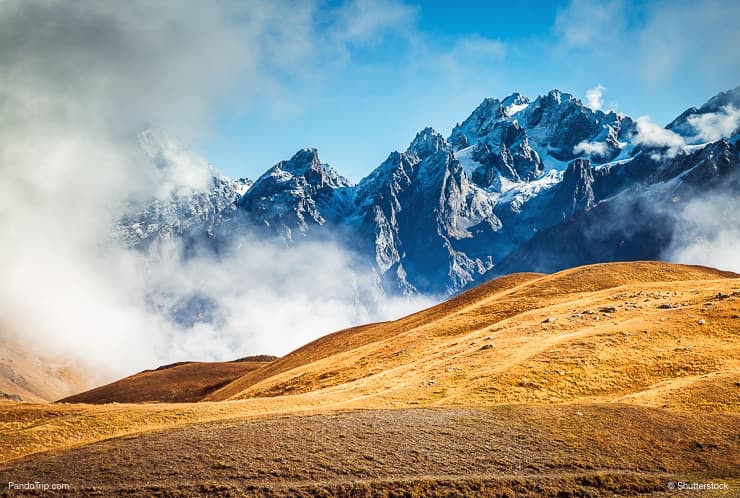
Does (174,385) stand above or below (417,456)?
above

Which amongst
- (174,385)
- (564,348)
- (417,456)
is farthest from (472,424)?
(174,385)

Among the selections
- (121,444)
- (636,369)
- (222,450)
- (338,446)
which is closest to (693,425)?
(636,369)

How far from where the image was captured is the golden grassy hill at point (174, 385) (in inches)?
4465

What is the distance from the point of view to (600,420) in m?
32.5

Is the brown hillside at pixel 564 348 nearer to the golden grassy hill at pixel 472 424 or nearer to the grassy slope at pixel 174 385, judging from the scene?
the golden grassy hill at pixel 472 424

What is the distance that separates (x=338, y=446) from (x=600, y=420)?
54.0 feet

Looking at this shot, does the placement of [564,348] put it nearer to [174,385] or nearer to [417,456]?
[417,456]

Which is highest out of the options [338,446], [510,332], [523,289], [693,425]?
[523,289]

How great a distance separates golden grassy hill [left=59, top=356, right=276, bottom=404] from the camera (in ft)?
372

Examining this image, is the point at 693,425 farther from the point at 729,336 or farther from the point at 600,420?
the point at 729,336

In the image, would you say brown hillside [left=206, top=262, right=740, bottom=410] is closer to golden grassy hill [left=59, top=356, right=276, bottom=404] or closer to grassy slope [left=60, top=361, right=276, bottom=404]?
grassy slope [left=60, top=361, right=276, bottom=404]

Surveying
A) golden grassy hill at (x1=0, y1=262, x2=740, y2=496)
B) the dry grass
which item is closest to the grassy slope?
golden grassy hill at (x1=0, y1=262, x2=740, y2=496)

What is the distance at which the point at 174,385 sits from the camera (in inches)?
4776

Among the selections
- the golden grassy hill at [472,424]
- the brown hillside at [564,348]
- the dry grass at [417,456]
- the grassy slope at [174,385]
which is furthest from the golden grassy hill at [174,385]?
the dry grass at [417,456]
